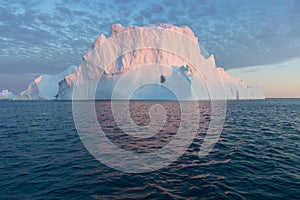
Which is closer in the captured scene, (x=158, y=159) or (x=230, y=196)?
(x=230, y=196)

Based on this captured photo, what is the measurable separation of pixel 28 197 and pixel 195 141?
10.8 meters

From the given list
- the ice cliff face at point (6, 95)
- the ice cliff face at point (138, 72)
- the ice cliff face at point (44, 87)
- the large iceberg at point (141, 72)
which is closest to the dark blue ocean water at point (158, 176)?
the large iceberg at point (141, 72)

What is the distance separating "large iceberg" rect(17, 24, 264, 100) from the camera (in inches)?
3656

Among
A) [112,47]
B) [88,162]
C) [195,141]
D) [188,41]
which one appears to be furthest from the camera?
[188,41]

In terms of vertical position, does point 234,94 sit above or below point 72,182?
above

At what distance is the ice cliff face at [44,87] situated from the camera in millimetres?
133500

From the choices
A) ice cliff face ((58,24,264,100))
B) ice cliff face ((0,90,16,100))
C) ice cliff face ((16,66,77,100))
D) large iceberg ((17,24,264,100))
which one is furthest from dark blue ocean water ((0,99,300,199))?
ice cliff face ((0,90,16,100))

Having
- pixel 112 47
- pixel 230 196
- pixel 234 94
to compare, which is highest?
pixel 112 47

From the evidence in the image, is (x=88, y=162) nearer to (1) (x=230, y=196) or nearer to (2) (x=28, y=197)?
(2) (x=28, y=197)

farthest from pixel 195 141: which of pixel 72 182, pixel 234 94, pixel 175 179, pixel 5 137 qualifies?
pixel 234 94

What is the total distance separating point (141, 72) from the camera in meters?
104

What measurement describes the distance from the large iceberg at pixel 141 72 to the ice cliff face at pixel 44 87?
1265 inches

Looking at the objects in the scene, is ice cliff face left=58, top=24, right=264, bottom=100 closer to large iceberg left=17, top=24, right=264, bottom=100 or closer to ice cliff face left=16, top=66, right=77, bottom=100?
large iceberg left=17, top=24, right=264, bottom=100

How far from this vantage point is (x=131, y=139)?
47.2 ft
